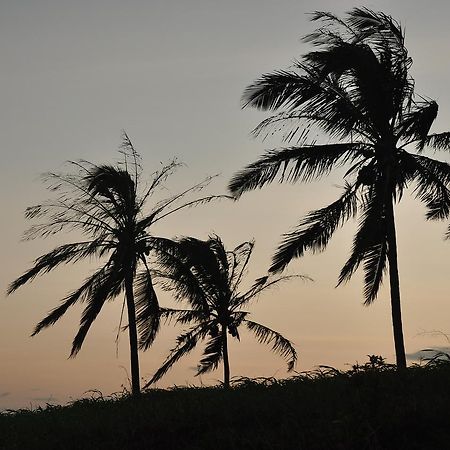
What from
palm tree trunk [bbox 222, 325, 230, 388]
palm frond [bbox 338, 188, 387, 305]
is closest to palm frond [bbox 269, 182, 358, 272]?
palm frond [bbox 338, 188, 387, 305]

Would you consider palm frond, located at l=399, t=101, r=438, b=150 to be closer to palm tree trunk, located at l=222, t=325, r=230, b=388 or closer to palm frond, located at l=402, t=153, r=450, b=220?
palm frond, located at l=402, t=153, r=450, b=220

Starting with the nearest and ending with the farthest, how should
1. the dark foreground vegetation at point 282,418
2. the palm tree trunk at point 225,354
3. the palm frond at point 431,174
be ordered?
the dark foreground vegetation at point 282,418
the palm frond at point 431,174
the palm tree trunk at point 225,354

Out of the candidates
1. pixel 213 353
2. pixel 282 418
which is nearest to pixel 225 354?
pixel 213 353

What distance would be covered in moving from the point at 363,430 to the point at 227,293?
2594 cm

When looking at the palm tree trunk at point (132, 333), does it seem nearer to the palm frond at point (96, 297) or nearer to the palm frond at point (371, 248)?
the palm frond at point (96, 297)

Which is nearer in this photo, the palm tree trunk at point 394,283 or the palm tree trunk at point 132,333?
the palm tree trunk at point 394,283

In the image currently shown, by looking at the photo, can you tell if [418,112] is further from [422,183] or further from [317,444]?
[317,444]

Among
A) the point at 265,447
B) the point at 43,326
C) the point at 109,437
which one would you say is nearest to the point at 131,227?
the point at 43,326

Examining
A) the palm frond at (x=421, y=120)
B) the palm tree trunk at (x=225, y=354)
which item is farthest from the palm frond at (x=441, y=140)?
the palm tree trunk at (x=225, y=354)

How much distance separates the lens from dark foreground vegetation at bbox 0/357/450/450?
1356cm

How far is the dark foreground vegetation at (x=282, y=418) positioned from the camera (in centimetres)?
1356

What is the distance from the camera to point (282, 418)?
14.6m

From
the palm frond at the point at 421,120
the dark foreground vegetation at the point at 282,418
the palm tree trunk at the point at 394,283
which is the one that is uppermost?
the palm frond at the point at 421,120

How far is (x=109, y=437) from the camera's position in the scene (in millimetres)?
15422
